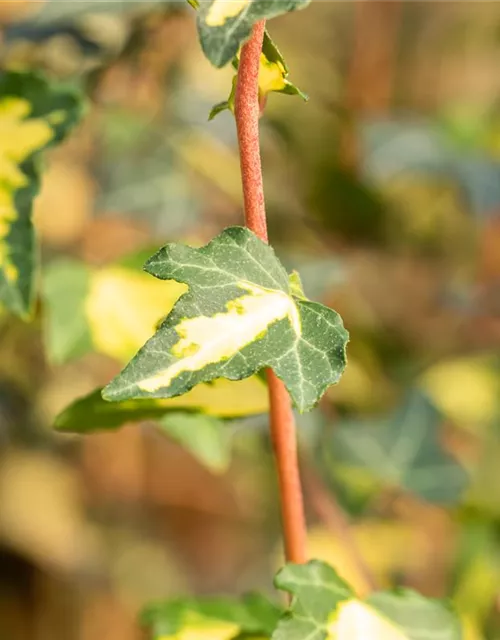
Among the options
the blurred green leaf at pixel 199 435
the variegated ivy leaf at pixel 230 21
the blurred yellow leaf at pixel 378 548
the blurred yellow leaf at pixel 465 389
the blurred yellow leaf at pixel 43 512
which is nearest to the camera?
the variegated ivy leaf at pixel 230 21

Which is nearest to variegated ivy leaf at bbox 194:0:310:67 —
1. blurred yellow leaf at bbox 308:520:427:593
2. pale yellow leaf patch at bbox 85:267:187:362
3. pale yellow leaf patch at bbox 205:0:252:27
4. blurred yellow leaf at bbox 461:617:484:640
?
pale yellow leaf patch at bbox 205:0:252:27

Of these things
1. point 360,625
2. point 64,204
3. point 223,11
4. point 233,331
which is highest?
point 64,204

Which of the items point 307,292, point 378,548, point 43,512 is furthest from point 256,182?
point 43,512

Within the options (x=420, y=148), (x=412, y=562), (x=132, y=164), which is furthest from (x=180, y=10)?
(x=412, y=562)

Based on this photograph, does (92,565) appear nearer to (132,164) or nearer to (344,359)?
(132,164)

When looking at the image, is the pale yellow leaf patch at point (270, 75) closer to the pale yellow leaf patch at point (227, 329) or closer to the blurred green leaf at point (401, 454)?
the pale yellow leaf patch at point (227, 329)

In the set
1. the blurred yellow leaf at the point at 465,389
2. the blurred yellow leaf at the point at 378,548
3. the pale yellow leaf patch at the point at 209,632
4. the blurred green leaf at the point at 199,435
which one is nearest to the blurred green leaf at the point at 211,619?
the pale yellow leaf patch at the point at 209,632

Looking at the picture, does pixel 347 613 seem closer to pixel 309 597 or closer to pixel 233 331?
pixel 309 597
